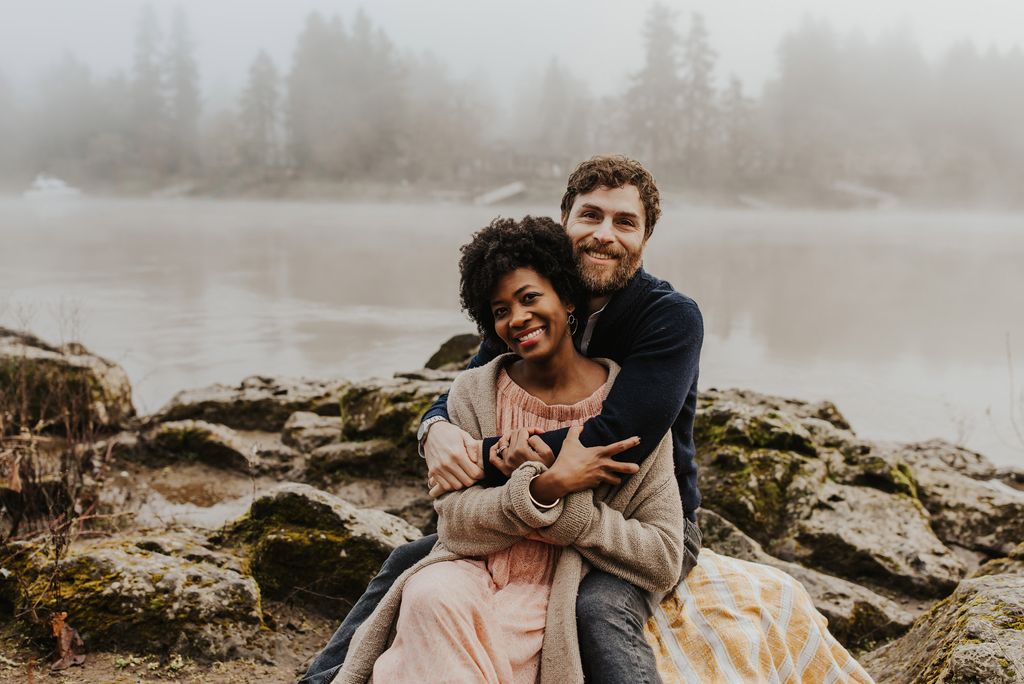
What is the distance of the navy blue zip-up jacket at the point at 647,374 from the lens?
264 centimetres

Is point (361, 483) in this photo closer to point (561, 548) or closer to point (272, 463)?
point (272, 463)

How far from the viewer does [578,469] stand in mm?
2521

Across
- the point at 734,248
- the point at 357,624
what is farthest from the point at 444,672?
the point at 734,248

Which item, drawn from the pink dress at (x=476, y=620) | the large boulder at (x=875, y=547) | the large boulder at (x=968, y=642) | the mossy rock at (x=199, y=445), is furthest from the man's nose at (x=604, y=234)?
the mossy rock at (x=199, y=445)

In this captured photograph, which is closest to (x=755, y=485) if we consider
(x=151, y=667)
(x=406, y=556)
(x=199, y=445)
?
(x=406, y=556)

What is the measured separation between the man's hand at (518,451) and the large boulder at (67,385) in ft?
19.9

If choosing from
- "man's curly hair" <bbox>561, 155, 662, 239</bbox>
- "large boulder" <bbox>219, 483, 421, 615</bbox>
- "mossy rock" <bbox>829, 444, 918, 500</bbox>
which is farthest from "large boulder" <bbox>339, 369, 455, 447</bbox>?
"man's curly hair" <bbox>561, 155, 662, 239</bbox>

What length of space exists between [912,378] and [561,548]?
17702mm

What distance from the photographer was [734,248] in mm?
50125

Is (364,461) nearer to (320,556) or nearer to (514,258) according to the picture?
(320,556)

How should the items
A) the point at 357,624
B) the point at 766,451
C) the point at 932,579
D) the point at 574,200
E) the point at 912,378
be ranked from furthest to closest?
the point at 912,378
the point at 766,451
the point at 932,579
the point at 574,200
the point at 357,624

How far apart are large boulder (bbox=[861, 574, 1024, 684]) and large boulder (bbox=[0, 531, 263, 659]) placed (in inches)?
107

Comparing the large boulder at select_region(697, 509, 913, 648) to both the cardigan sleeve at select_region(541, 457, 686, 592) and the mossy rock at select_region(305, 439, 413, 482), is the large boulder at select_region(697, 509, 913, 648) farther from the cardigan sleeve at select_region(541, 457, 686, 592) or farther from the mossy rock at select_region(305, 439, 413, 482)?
the mossy rock at select_region(305, 439, 413, 482)

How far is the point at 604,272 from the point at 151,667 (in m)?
2.47
